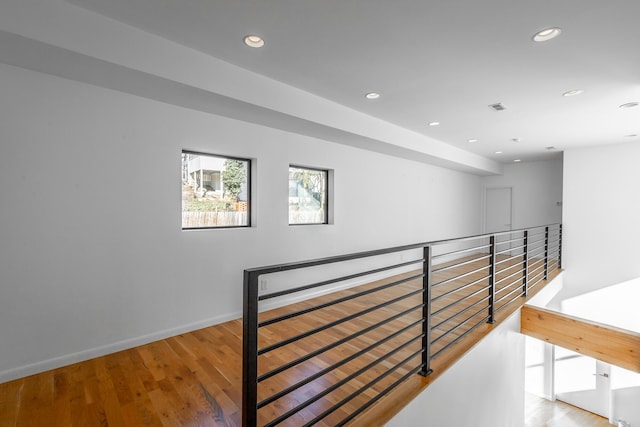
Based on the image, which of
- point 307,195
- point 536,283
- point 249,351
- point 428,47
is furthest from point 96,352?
point 536,283

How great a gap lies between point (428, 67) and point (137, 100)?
2599mm

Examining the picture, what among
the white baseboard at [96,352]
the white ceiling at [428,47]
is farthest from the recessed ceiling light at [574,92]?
the white baseboard at [96,352]

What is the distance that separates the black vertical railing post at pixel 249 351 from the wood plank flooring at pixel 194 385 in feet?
2.45

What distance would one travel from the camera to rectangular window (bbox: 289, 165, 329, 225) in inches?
157

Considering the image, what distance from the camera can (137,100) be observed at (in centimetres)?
261

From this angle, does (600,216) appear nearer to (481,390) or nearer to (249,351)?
(481,390)

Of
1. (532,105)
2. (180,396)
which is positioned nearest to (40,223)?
(180,396)

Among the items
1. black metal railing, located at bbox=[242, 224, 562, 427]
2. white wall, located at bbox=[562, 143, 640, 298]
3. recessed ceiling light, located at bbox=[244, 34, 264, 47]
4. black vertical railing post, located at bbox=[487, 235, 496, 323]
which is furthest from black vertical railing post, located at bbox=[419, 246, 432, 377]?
white wall, located at bbox=[562, 143, 640, 298]

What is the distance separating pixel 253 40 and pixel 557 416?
8.16 metres

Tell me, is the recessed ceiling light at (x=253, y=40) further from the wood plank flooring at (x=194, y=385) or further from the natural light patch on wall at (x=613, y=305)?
the natural light patch on wall at (x=613, y=305)

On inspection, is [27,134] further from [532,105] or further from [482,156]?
[482,156]

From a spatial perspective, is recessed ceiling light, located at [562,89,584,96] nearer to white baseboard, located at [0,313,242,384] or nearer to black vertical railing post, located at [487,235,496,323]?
black vertical railing post, located at [487,235,496,323]

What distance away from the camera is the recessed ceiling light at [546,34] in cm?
204

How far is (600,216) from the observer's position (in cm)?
537
